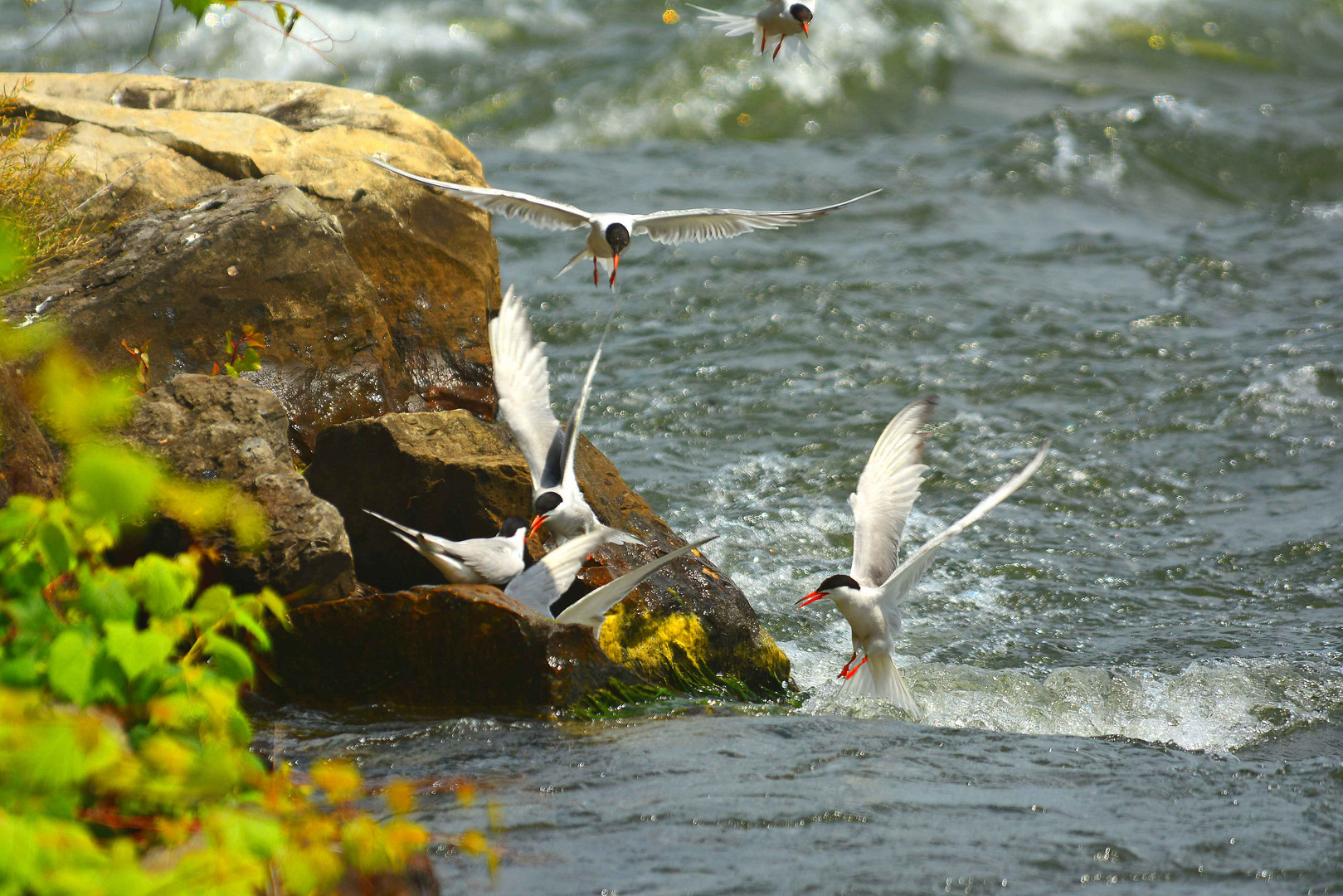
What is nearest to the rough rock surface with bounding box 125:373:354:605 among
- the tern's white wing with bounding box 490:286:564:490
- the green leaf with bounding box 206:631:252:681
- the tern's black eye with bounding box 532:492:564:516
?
the tern's black eye with bounding box 532:492:564:516

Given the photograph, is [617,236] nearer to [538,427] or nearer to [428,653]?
[538,427]

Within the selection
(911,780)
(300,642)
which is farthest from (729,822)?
(300,642)

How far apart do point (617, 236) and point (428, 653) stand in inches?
130

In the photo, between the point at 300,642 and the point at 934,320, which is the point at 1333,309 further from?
the point at 300,642

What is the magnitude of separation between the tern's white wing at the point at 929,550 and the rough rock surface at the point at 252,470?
2.49 metres

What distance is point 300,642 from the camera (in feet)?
15.2

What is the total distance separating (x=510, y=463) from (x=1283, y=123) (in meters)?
15.6

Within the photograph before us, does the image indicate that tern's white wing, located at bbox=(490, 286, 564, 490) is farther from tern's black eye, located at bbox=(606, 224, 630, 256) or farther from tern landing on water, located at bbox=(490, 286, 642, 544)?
tern's black eye, located at bbox=(606, 224, 630, 256)

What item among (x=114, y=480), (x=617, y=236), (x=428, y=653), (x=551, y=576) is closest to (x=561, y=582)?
(x=551, y=576)

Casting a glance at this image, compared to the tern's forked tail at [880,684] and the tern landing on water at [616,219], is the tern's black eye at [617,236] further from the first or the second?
the tern's forked tail at [880,684]

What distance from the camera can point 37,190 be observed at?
6.36 meters

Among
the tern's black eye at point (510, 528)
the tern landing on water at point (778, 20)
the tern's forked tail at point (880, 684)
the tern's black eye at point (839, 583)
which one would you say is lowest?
the tern's forked tail at point (880, 684)

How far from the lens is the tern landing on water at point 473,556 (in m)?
4.98

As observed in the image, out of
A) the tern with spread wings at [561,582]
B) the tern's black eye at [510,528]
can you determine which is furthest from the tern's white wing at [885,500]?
the tern's black eye at [510,528]
